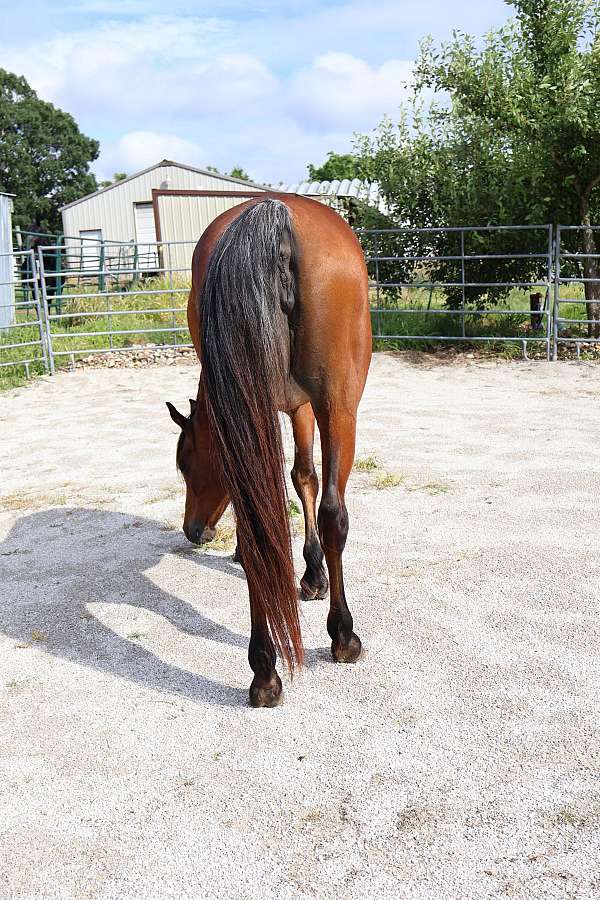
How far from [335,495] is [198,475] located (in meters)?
0.91

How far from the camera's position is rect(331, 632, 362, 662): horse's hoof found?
270 cm

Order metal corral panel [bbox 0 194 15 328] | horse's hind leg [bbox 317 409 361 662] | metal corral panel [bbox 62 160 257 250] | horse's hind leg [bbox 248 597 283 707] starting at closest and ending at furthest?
horse's hind leg [bbox 248 597 283 707]
horse's hind leg [bbox 317 409 361 662]
metal corral panel [bbox 0 194 15 328]
metal corral panel [bbox 62 160 257 250]

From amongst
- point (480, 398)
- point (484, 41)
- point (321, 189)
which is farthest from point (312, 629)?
point (321, 189)

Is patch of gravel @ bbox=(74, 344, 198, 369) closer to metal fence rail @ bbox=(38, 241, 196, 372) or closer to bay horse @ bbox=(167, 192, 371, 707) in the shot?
metal fence rail @ bbox=(38, 241, 196, 372)

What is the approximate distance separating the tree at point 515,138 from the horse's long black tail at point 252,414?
800 cm

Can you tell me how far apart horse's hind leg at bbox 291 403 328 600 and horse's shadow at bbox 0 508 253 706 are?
427 mm

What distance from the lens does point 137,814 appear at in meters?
A: 1.97

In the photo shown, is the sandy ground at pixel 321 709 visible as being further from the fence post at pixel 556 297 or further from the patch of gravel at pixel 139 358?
the patch of gravel at pixel 139 358

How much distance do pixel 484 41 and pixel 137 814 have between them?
1048 cm

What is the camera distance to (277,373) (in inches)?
92.4

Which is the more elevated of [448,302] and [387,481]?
[448,302]

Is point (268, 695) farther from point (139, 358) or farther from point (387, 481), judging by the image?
point (139, 358)

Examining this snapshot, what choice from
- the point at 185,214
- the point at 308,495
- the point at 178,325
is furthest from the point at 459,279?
the point at 185,214

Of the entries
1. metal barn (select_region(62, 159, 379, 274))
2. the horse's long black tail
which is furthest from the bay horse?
metal barn (select_region(62, 159, 379, 274))
